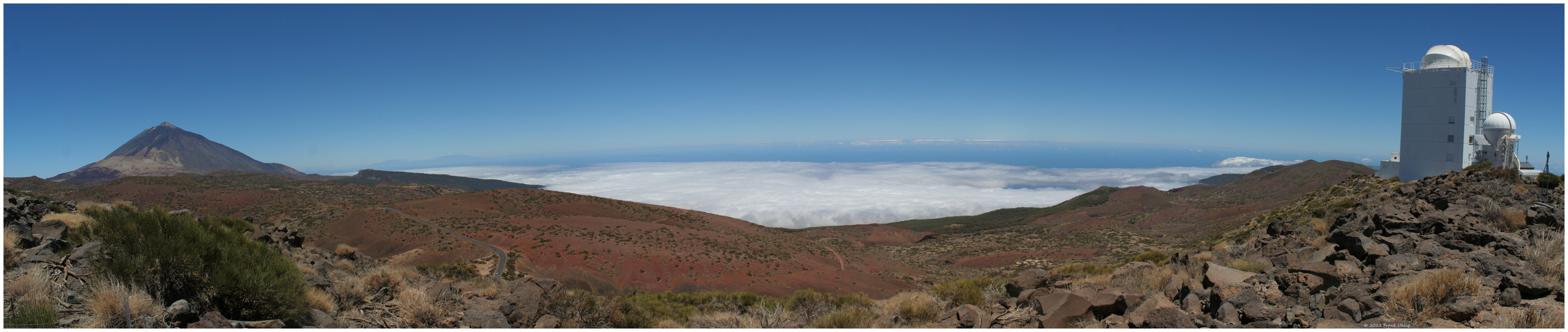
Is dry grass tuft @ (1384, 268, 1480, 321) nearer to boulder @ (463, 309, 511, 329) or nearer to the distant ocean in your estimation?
boulder @ (463, 309, 511, 329)

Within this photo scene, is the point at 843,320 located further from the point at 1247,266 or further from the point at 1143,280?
the point at 1247,266

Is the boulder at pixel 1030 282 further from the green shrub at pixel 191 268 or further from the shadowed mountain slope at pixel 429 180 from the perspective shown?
the shadowed mountain slope at pixel 429 180

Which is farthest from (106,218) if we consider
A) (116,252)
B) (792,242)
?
(792,242)

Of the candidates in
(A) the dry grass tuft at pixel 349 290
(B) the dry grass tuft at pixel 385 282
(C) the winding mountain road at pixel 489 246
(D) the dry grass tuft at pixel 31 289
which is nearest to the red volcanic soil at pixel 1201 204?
(C) the winding mountain road at pixel 489 246

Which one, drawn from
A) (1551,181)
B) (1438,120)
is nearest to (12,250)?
(1551,181)

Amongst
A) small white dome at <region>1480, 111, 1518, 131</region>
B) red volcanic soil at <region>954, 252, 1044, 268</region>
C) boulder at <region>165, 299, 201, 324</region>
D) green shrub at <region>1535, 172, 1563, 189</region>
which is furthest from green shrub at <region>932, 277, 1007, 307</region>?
small white dome at <region>1480, 111, 1518, 131</region>

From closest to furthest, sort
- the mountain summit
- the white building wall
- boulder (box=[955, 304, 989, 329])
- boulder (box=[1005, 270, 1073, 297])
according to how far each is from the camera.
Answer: boulder (box=[955, 304, 989, 329]) → boulder (box=[1005, 270, 1073, 297]) → the white building wall → the mountain summit
